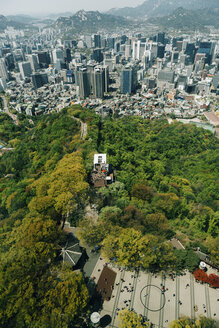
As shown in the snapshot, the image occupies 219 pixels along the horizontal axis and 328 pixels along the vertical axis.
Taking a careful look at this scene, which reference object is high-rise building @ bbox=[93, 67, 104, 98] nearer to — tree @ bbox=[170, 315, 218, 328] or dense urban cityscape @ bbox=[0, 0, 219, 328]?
dense urban cityscape @ bbox=[0, 0, 219, 328]

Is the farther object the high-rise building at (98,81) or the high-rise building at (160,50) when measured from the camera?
the high-rise building at (160,50)

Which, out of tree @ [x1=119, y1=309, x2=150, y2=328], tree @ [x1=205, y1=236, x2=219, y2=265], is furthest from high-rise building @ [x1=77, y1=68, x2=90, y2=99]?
tree @ [x1=119, y1=309, x2=150, y2=328]

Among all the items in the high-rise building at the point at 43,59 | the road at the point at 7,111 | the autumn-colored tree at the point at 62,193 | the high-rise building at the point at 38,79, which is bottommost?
the road at the point at 7,111

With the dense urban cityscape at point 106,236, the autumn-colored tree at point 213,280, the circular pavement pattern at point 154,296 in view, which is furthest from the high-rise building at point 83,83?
the autumn-colored tree at point 213,280

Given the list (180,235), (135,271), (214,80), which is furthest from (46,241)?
(214,80)

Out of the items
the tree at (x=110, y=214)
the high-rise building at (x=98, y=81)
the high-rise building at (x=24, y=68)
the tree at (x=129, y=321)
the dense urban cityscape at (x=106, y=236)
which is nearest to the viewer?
the tree at (x=129, y=321)

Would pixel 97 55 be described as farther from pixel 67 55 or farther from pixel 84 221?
pixel 84 221

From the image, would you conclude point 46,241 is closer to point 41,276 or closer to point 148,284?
point 41,276

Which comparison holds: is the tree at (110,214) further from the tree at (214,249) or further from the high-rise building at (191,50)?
the high-rise building at (191,50)
